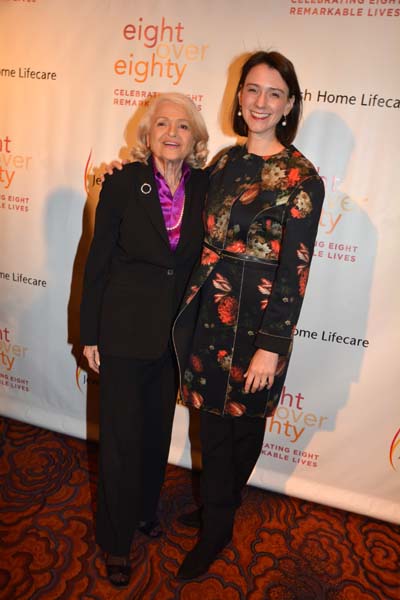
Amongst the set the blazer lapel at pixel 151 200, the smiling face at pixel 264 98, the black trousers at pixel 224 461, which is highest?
the smiling face at pixel 264 98

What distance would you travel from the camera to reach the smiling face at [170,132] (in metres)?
1.60

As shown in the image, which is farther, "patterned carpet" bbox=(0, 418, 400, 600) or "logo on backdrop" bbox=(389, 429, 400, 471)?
"logo on backdrop" bbox=(389, 429, 400, 471)

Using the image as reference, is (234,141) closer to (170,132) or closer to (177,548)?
(170,132)

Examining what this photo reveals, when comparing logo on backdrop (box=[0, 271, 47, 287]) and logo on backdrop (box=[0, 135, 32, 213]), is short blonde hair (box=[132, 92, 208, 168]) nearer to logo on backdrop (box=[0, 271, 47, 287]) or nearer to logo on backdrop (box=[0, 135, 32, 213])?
logo on backdrop (box=[0, 135, 32, 213])

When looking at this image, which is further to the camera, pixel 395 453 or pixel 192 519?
pixel 395 453

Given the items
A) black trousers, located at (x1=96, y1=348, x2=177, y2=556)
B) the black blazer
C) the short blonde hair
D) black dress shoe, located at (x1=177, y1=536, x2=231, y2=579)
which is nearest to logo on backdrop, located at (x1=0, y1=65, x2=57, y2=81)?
the short blonde hair

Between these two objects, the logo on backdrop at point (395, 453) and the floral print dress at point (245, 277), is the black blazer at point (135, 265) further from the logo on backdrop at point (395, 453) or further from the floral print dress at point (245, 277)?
the logo on backdrop at point (395, 453)

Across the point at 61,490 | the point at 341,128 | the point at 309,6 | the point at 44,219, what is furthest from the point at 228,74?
the point at 61,490

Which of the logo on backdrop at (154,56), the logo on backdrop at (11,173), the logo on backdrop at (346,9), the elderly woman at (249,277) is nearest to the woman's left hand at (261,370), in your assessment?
the elderly woman at (249,277)

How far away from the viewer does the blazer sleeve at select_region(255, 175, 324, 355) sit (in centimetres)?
141

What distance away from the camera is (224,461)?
1.72 m

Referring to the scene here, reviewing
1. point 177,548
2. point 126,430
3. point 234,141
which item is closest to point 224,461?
point 126,430

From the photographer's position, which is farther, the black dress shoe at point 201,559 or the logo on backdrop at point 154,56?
the logo on backdrop at point 154,56

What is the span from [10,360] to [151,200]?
6.03 feet
